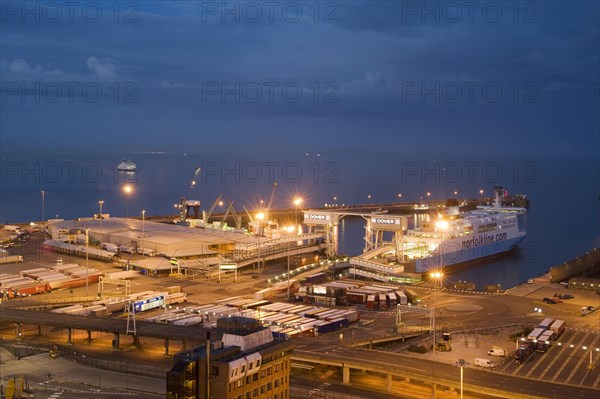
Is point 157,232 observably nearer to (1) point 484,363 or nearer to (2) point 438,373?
(1) point 484,363

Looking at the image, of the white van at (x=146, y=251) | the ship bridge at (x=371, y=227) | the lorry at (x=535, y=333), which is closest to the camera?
the lorry at (x=535, y=333)

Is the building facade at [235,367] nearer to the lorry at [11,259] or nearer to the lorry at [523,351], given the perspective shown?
the lorry at [523,351]

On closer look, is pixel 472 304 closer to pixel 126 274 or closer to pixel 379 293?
pixel 379 293

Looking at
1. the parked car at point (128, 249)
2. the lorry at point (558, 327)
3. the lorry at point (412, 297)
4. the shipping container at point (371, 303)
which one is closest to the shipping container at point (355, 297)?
the shipping container at point (371, 303)

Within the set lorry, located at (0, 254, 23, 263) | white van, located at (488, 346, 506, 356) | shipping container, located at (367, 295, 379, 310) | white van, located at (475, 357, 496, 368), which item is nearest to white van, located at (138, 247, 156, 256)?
lorry, located at (0, 254, 23, 263)

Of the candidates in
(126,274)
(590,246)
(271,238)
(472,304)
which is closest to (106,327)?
(126,274)
